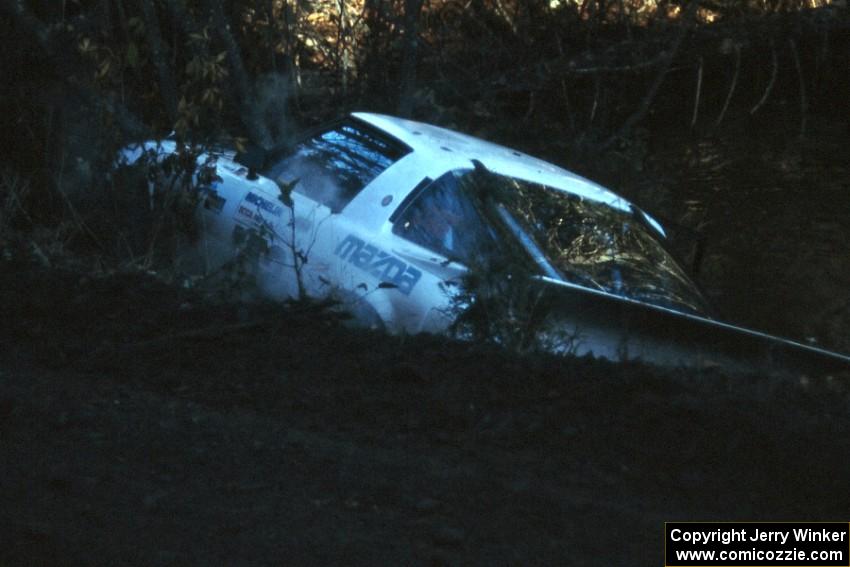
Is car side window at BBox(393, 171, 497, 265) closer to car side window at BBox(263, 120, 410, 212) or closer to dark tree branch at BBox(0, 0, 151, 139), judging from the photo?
car side window at BBox(263, 120, 410, 212)

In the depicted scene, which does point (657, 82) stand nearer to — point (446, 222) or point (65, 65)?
point (65, 65)

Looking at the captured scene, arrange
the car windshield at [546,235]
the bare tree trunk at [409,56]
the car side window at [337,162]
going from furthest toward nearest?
the bare tree trunk at [409,56] → the car side window at [337,162] → the car windshield at [546,235]

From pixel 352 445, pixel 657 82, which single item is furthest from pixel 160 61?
pixel 657 82

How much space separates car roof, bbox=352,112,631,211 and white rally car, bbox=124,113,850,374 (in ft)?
0.05

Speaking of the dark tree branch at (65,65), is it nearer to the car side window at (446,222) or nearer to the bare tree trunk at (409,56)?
the car side window at (446,222)

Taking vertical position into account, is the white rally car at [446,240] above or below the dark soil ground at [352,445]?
above

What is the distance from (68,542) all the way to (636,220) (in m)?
4.18

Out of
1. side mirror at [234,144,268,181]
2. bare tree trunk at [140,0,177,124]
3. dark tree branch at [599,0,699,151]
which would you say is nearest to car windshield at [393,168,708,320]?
side mirror at [234,144,268,181]

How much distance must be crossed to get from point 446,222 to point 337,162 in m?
1.30

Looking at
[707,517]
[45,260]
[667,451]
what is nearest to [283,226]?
[45,260]

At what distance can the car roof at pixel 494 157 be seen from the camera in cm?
709

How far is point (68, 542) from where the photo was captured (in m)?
3.80

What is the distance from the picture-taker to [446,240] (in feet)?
21.4

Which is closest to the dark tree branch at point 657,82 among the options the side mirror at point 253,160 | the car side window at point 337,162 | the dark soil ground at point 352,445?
the car side window at point 337,162
